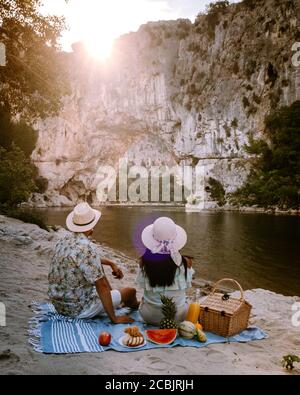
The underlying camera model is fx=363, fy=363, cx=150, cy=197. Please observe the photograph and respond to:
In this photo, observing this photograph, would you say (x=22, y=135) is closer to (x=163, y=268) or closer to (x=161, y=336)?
(x=163, y=268)

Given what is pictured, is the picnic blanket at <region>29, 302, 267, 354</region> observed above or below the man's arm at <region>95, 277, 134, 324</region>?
below

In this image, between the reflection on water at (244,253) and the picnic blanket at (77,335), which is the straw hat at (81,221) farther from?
the reflection on water at (244,253)

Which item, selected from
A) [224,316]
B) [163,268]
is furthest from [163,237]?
[224,316]

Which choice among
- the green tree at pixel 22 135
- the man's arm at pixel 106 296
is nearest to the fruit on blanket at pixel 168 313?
the man's arm at pixel 106 296

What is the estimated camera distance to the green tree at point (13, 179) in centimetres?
1733

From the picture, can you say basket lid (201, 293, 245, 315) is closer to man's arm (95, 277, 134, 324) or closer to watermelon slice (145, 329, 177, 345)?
watermelon slice (145, 329, 177, 345)

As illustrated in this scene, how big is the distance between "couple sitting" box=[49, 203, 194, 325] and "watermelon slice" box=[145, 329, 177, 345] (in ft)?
1.30

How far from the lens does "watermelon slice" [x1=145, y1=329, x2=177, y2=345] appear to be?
3774 millimetres

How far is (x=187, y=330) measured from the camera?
13.1 ft

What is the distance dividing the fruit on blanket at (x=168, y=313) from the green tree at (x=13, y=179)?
591 inches

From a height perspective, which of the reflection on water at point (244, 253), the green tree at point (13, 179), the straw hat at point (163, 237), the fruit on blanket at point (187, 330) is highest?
the green tree at point (13, 179)


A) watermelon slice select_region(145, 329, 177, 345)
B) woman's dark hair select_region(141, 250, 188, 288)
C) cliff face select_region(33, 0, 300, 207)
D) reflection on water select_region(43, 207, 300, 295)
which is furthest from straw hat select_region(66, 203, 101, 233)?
cliff face select_region(33, 0, 300, 207)

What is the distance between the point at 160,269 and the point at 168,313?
50 cm
